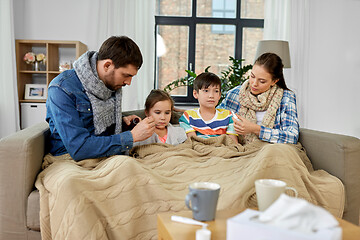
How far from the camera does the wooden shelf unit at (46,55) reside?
415cm

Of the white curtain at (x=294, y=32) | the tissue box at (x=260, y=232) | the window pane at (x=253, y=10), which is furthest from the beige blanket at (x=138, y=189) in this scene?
the window pane at (x=253, y=10)

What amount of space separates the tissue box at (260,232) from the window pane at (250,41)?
436 cm

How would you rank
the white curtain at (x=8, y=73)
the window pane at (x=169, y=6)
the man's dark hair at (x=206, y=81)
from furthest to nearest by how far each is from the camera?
the window pane at (x=169, y=6) → the white curtain at (x=8, y=73) → the man's dark hair at (x=206, y=81)

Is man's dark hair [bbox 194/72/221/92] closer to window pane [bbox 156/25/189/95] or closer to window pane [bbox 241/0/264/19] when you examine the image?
window pane [bbox 156/25/189/95]

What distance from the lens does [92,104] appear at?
5.68 feet

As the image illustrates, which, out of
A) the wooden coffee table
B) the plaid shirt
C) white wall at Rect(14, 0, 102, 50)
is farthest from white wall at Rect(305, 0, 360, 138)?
the wooden coffee table

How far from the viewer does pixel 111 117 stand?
6.14 feet

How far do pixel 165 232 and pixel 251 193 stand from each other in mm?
505

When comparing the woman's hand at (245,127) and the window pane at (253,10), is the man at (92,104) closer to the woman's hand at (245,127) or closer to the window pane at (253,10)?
the woman's hand at (245,127)

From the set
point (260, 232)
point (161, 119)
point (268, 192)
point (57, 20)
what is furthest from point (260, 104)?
point (57, 20)

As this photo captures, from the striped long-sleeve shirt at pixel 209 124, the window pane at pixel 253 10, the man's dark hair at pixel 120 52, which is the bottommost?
the striped long-sleeve shirt at pixel 209 124

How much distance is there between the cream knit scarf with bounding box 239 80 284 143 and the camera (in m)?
2.17

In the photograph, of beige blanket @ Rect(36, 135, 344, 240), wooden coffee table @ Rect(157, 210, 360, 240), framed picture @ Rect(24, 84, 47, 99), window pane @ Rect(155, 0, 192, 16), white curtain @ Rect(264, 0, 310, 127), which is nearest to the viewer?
wooden coffee table @ Rect(157, 210, 360, 240)

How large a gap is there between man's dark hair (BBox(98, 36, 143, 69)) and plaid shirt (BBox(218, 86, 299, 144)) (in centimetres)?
88
